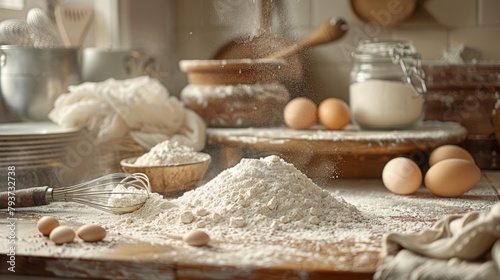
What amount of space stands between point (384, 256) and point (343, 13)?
106 centimetres

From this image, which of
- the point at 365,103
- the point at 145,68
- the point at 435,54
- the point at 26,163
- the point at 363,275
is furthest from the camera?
the point at 435,54

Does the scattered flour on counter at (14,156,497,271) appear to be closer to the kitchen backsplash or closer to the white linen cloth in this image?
the white linen cloth

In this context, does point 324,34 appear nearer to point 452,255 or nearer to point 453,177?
point 453,177

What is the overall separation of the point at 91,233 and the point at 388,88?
2.14ft

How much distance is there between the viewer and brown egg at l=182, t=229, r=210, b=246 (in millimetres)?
760

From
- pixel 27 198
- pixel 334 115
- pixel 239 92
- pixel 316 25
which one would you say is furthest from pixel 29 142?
pixel 316 25

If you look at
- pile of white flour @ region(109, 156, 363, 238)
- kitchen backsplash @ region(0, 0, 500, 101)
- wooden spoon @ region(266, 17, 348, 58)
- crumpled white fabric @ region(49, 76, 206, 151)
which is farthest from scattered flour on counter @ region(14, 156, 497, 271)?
kitchen backsplash @ region(0, 0, 500, 101)

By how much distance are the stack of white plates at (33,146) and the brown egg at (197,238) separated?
420 mm

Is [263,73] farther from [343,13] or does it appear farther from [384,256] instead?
[384,256]

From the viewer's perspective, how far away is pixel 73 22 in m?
1.43

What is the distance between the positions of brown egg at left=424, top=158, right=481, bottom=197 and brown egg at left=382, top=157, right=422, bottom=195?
3 cm

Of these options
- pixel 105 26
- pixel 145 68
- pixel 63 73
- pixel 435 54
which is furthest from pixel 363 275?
pixel 105 26

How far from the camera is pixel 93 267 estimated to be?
72cm

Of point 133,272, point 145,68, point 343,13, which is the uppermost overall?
point 343,13
